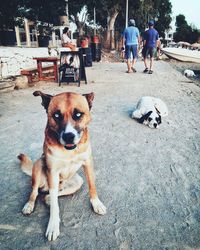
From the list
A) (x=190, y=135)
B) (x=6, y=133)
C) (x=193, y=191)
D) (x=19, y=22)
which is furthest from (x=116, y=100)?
(x=19, y=22)

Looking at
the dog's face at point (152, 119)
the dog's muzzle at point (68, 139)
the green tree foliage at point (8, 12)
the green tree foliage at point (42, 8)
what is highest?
the green tree foliage at point (42, 8)

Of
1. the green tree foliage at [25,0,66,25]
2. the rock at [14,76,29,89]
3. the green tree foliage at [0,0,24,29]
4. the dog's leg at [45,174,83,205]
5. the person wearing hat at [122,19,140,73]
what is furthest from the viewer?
the green tree foliage at [25,0,66,25]

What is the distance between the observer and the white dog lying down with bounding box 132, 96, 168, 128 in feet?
14.7

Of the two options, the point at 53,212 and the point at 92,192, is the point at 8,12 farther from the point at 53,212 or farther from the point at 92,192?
the point at 53,212

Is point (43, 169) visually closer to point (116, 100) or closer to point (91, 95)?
point (91, 95)

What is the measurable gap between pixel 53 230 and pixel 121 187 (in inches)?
38.2

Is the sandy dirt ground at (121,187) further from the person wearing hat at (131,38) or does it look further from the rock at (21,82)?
the person wearing hat at (131,38)

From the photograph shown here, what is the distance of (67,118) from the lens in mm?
1903

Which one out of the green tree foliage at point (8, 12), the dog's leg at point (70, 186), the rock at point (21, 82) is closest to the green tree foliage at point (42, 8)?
the green tree foliage at point (8, 12)

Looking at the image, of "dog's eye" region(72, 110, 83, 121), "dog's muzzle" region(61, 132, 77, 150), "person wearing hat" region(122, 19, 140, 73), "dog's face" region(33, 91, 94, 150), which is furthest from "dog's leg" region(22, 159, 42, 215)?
"person wearing hat" region(122, 19, 140, 73)

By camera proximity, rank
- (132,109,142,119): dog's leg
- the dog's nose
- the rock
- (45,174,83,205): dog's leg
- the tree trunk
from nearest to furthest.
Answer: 1. the dog's nose
2. (45,174,83,205): dog's leg
3. (132,109,142,119): dog's leg
4. the rock
5. the tree trunk

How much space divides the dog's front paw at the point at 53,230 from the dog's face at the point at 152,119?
2.85 metres

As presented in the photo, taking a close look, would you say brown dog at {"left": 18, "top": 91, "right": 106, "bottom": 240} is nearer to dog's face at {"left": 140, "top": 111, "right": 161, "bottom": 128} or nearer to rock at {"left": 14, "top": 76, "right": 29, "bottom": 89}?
dog's face at {"left": 140, "top": 111, "right": 161, "bottom": 128}

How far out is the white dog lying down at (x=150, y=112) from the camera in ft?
14.7
